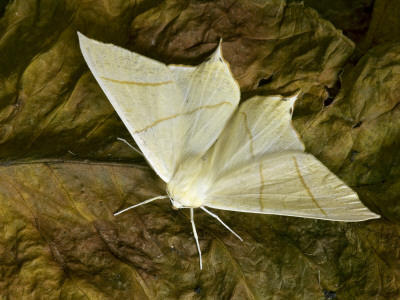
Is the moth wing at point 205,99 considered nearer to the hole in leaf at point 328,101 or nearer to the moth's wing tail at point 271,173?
the moth's wing tail at point 271,173

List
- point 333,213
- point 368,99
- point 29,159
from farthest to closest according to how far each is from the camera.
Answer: point 368,99 → point 29,159 → point 333,213

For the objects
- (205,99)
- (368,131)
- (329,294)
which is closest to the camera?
(329,294)

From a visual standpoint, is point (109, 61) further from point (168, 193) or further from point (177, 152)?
point (168, 193)

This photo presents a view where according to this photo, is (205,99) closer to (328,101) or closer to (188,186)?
(188,186)

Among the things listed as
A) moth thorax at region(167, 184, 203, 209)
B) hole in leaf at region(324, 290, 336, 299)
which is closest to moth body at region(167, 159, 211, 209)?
moth thorax at region(167, 184, 203, 209)

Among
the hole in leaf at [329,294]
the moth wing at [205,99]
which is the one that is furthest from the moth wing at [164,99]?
the hole in leaf at [329,294]

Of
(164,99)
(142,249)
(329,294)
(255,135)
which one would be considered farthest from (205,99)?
(329,294)

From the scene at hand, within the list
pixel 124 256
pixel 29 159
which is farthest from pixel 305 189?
pixel 29 159
